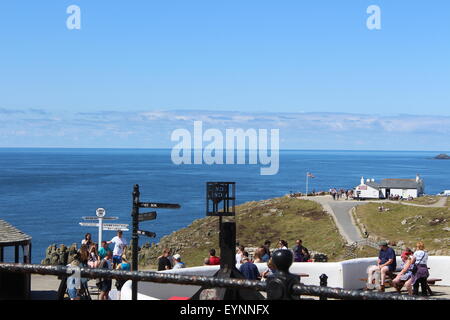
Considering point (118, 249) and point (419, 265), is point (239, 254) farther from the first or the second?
point (419, 265)

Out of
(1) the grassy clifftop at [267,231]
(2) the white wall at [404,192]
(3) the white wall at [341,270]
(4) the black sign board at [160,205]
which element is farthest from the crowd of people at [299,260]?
(2) the white wall at [404,192]

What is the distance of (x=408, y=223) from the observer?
→ 7550 centimetres

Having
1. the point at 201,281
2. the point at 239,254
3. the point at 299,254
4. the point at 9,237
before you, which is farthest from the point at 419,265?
the point at 201,281

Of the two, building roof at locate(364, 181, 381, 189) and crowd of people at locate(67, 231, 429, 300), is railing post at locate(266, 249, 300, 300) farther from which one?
building roof at locate(364, 181, 381, 189)

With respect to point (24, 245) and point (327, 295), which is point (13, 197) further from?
point (327, 295)

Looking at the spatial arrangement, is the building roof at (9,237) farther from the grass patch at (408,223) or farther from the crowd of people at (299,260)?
the grass patch at (408,223)

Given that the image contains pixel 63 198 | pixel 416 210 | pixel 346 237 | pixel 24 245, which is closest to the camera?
pixel 24 245

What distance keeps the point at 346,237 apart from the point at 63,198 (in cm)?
8497

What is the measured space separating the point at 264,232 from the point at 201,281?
258 ft

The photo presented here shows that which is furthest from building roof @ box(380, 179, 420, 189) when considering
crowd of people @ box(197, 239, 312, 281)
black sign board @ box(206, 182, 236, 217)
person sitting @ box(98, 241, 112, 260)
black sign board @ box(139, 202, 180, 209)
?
black sign board @ box(206, 182, 236, 217)

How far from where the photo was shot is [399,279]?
15320 millimetres

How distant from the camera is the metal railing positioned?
406 cm
